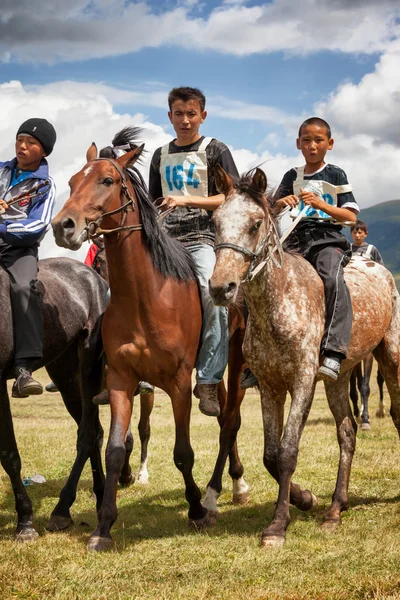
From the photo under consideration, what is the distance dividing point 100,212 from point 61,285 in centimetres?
184

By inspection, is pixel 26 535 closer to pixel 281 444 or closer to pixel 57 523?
pixel 57 523

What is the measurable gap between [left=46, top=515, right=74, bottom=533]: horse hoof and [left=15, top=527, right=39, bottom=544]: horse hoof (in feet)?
1.00

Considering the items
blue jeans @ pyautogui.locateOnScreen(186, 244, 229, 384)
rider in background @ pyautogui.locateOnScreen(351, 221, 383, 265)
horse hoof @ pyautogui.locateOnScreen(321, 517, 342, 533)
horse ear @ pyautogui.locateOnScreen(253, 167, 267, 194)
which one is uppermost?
horse ear @ pyautogui.locateOnScreen(253, 167, 267, 194)

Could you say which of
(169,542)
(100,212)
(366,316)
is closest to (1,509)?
(169,542)

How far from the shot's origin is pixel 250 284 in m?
6.11

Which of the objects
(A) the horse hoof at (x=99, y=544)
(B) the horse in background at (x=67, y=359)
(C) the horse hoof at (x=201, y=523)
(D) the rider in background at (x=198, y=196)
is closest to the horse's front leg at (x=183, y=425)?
(C) the horse hoof at (x=201, y=523)

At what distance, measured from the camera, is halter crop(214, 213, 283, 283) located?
562 cm

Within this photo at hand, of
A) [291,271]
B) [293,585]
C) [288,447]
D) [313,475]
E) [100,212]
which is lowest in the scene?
[313,475]

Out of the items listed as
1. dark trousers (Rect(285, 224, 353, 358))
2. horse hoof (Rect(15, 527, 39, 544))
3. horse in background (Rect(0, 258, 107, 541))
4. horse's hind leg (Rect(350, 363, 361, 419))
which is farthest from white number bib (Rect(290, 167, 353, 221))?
horse's hind leg (Rect(350, 363, 361, 419))

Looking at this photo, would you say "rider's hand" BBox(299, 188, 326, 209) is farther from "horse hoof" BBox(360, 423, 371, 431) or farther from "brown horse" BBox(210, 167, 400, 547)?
"horse hoof" BBox(360, 423, 371, 431)

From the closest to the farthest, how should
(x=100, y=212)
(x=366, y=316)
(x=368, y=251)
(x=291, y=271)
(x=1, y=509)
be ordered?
(x=100, y=212)
(x=291, y=271)
(x=366, y=316)
(x=1, y=509)
(x=368, y=251)

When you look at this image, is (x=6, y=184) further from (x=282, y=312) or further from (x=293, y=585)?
(x=293, y=585)

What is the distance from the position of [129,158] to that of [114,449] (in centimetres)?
249

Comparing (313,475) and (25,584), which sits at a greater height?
(25,584)
